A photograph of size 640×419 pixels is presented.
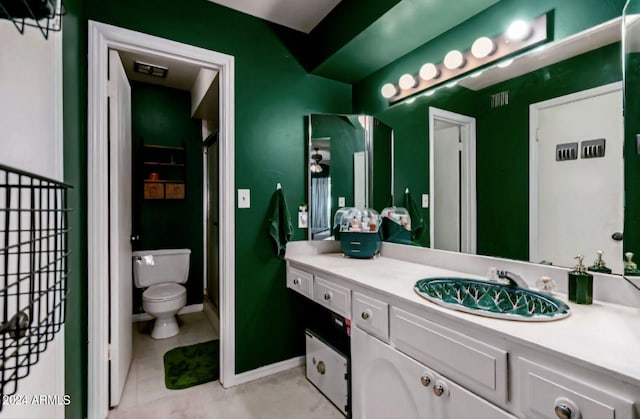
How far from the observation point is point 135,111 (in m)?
3.12

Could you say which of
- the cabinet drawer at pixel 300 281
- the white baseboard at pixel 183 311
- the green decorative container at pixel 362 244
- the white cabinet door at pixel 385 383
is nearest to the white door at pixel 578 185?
the white cabinet door at pixel 385 383

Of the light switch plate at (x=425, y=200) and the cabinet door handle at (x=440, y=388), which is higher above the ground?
the light switch plate at (x=425, y=200)

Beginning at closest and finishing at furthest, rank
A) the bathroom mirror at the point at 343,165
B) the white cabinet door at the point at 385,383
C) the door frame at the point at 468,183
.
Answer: the white cabinet door at the point at 385,383 < the door frame at the point at 468,183 < the bathroom mirror at the point at 343,165

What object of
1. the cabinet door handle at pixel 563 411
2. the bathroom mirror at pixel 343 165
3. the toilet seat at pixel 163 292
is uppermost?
the bathroom mirror at pixel 343 165

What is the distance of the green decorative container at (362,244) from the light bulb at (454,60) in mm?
1085

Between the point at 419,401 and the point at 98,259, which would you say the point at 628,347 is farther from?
the point at 98,259

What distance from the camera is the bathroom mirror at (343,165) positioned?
7.45 ft

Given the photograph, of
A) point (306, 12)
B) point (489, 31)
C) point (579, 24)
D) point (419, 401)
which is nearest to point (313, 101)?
point (306, 12)

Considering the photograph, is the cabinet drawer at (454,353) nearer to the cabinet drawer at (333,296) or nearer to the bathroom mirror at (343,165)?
the cabinet drawer at (333,296)

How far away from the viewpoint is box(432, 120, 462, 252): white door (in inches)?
66.8

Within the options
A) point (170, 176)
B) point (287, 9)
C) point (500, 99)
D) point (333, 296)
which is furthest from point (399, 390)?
point (170, 176)

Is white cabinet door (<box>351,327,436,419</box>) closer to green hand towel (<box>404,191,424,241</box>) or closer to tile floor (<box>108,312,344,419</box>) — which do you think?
tile floor (<box>108,312,344,419</box>)

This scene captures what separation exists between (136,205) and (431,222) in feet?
9.63

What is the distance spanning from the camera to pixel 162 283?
3.04m
